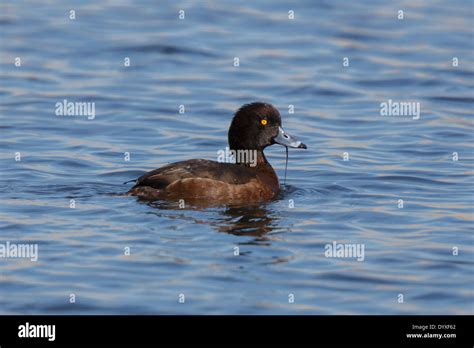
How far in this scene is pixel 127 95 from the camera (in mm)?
19781

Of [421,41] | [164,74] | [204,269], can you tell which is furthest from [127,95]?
[204,269]

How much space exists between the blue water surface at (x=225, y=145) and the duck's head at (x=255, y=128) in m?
0.69

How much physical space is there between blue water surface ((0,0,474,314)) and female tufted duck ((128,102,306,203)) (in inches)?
9.1

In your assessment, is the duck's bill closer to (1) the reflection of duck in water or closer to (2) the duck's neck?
(2) the duck's neck

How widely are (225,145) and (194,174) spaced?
3.87 m

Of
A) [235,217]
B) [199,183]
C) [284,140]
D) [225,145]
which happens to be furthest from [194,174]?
[225,145]

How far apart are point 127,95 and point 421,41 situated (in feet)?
23.2

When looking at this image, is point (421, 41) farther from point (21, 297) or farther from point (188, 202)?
point (21, 297)

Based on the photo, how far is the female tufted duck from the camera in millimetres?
12586

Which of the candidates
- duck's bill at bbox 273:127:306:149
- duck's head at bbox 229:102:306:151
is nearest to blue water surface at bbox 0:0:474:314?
duck's bill at bbox 273:127:306:149

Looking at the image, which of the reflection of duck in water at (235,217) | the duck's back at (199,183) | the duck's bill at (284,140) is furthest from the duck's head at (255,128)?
the reflection of duck in water at (235,217)

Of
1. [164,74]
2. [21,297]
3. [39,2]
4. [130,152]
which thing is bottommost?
[21,297]

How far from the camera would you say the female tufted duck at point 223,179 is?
41.3 feet

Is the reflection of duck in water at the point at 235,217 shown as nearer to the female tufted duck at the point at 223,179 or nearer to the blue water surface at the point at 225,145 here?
the blue water surface at the point at 225,145
